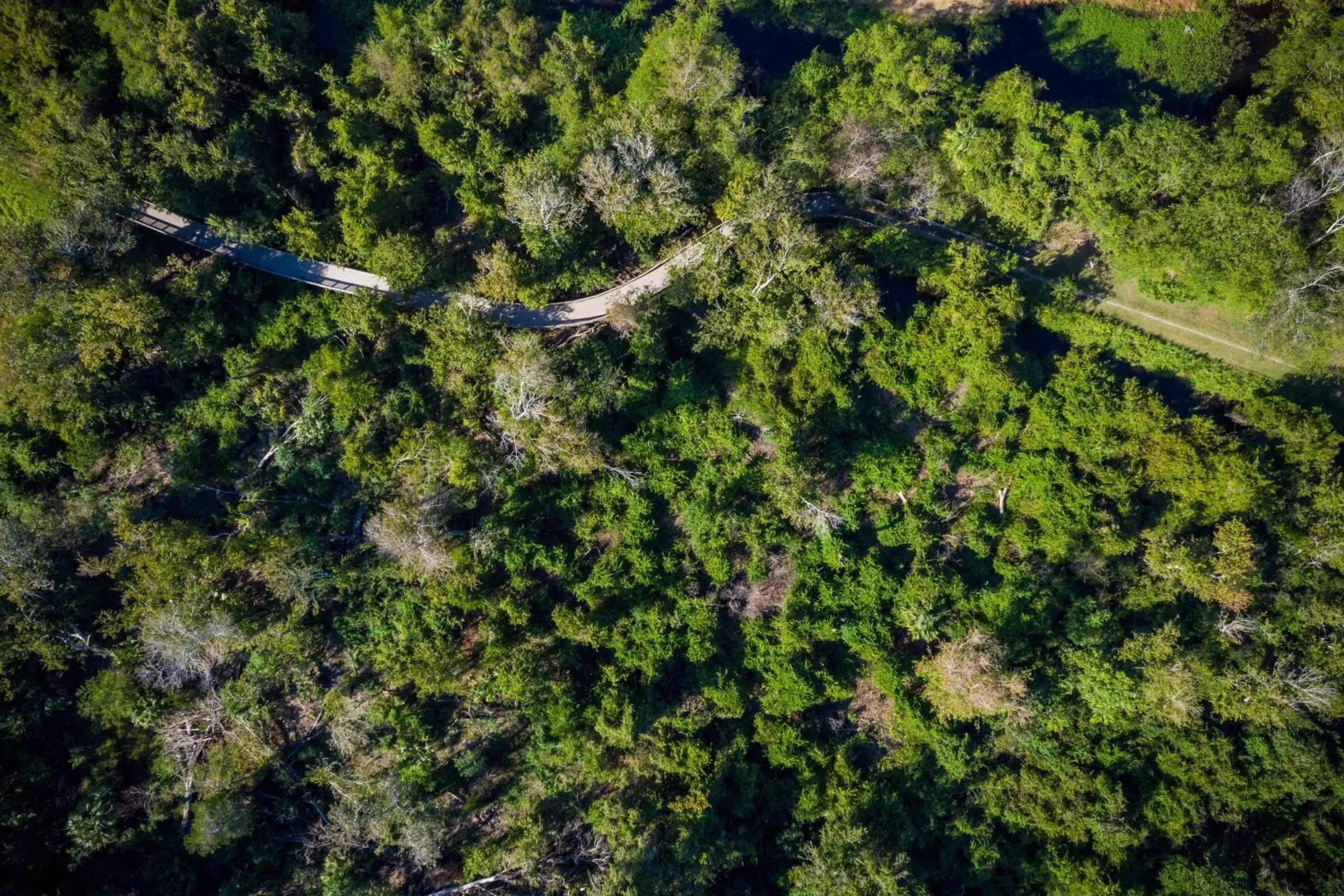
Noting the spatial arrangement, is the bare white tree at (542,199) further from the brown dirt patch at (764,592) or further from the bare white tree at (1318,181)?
the bare white tree at (1318,181)

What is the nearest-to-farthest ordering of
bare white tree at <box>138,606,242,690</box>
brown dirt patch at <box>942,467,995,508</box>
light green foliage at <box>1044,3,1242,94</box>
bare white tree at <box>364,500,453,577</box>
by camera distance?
bare white tree at <box>138,606,242,690</box> → bare white tree at <box>364,500,453,577</box> → brown dirt patch at <box>942,467,995,508</box> → light green foliage at <box>1044,3,1242,94</box>

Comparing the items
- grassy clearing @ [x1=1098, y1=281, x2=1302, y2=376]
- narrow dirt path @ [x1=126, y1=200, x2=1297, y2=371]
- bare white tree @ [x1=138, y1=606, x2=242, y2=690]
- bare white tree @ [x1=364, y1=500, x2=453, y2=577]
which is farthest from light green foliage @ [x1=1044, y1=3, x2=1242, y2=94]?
bare white tree @ [x1=138, y1=606, x2=242, y2=690]

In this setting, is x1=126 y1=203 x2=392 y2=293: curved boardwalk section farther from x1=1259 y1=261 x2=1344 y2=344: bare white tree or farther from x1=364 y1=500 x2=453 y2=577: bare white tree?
x1=1259 y1=261 x2=1344 y2=344: bare white tree

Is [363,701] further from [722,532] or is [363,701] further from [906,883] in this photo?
[906,883]

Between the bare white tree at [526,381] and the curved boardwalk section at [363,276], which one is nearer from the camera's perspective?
the bare white tree at [526,381]

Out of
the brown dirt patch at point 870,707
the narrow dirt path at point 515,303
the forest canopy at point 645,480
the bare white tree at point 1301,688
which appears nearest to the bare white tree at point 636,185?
the forest canopy at point 645,480

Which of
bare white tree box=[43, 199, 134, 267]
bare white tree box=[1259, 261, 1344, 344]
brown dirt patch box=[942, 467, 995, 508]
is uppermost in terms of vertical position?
bare white tree box=[1259, 261, 1344, 344]
